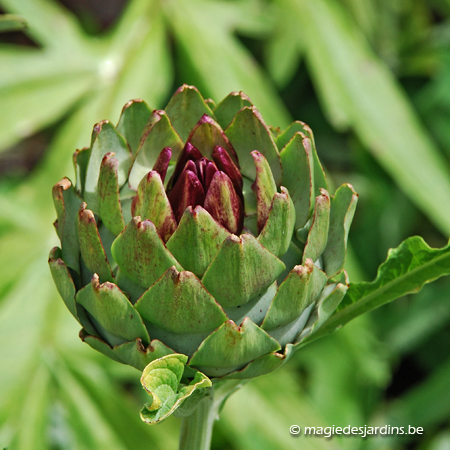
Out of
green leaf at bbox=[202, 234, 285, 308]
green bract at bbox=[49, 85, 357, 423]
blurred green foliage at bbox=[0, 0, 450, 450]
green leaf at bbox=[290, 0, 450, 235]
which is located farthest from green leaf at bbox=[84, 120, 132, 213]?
green leaf at bbox=[290, 0, 450, 235]

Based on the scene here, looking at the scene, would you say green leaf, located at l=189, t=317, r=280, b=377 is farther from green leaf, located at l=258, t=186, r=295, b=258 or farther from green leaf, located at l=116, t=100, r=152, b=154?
green leaf, located at l=116, t=100, r=152, b=154

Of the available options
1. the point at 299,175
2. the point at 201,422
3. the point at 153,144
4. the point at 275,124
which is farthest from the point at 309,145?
the point at 275,124

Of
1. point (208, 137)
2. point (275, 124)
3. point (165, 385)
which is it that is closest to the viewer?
point (165, 385)

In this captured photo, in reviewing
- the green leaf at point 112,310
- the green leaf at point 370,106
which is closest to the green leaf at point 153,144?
the green leaf at point 112,310

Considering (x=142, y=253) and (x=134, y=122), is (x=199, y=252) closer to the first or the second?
(x=142, y=253)

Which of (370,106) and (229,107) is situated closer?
(229,107)

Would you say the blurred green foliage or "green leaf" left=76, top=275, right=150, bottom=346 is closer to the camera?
"green leaf" left=76, top=275, right=150, bottom=346

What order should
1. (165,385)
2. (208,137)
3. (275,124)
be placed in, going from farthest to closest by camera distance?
1. (275,124)
2. (208,137)
3. (165,385)

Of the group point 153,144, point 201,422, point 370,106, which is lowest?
point 201,422
